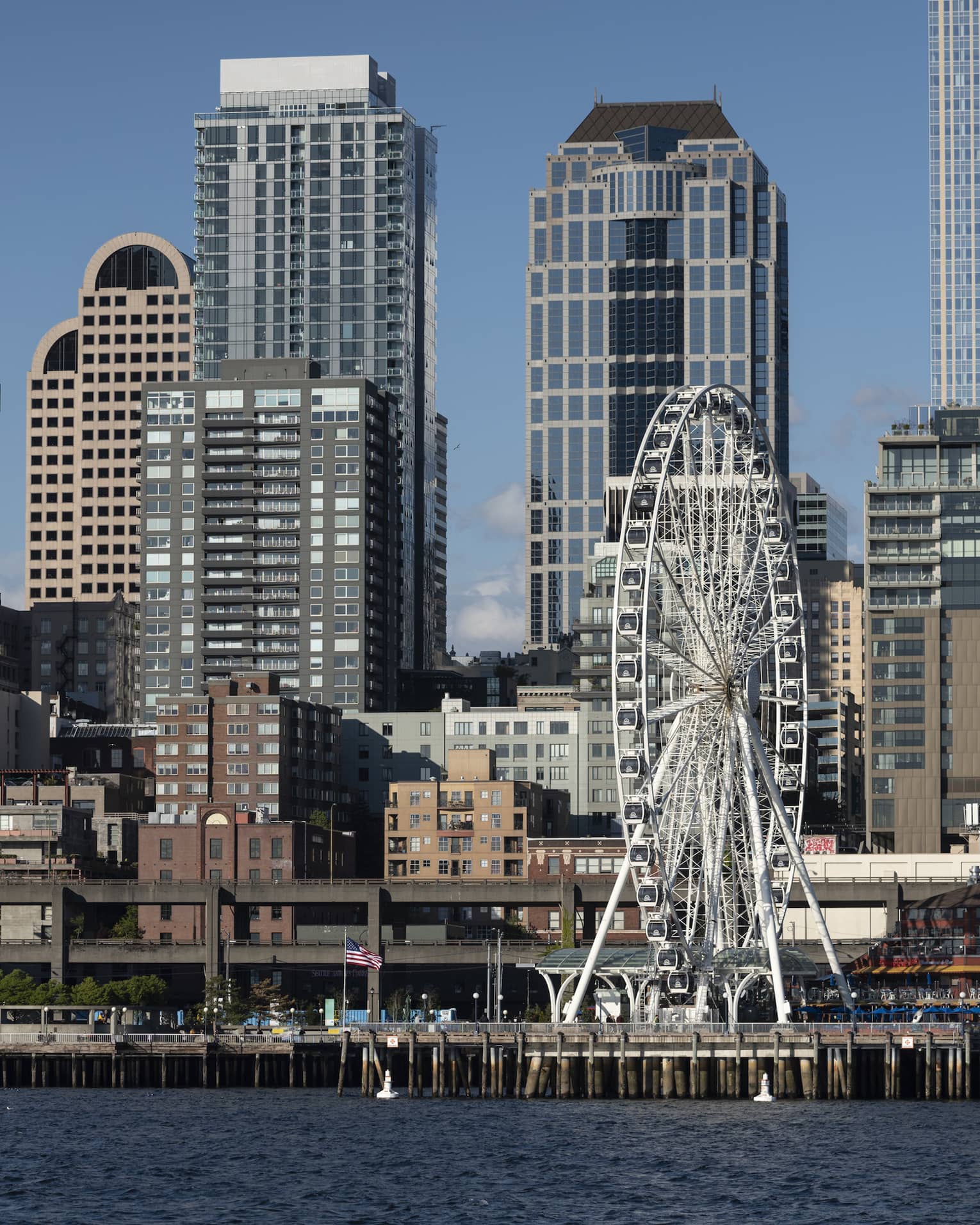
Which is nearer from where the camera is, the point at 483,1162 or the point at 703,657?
the point at 483,1162

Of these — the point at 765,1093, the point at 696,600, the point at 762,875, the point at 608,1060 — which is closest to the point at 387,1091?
the point at 608,1060

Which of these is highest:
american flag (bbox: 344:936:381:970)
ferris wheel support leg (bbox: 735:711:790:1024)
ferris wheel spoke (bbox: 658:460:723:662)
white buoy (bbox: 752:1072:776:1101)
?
ferris wheel spoke (bbox: 658:460:723:662)

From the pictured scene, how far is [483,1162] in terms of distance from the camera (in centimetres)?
13112

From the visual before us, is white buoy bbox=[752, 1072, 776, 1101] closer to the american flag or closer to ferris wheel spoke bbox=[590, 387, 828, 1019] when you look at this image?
ferris wheel spoke bbox=[590, 387, 828, 1019]

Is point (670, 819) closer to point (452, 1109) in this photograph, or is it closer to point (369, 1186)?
point (452, 1109)

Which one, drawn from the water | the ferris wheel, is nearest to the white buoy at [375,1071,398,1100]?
the water

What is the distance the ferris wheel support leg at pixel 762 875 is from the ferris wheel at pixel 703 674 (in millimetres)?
125

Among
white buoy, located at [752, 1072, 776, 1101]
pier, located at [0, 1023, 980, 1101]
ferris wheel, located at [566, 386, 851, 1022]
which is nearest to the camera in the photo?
white buoy, located at [752, 1072, 776, 1101]

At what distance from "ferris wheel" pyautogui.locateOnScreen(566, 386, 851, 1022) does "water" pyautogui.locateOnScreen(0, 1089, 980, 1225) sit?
13.5 m

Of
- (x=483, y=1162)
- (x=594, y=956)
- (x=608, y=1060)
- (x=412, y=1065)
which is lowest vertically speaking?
(x=483, y=1162)

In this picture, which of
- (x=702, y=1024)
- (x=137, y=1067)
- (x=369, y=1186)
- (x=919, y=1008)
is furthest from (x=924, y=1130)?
(x=137, y=1067)

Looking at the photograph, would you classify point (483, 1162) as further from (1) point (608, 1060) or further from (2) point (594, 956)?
(2) point (594, 956)

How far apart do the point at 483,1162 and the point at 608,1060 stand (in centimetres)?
3293

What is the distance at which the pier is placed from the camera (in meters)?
160
